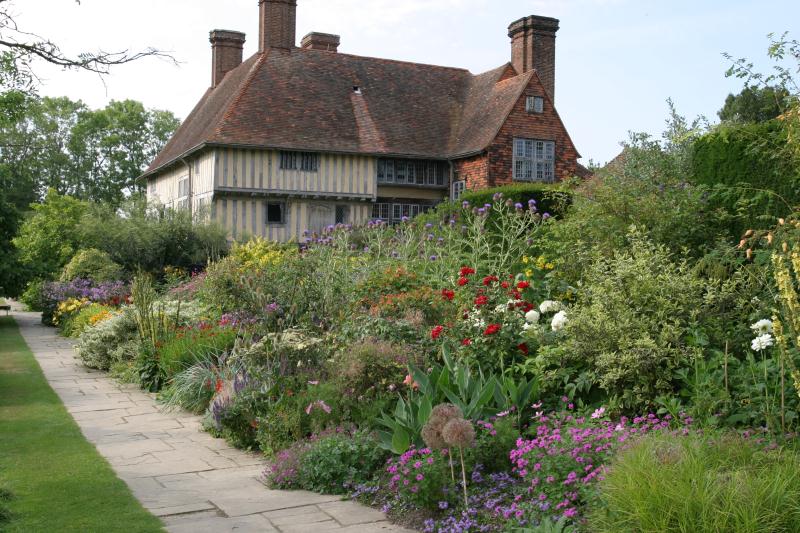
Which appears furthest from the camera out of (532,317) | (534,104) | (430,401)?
(534,104)

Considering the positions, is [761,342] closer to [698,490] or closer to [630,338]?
[630,338]

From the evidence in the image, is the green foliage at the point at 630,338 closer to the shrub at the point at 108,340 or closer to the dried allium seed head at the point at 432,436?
the dried allium seed head at the point at 432,436

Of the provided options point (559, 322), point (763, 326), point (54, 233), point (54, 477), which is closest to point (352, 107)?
point (54, 233)

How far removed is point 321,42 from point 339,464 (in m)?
26.5

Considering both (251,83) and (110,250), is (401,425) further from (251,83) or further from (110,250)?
(251,83)

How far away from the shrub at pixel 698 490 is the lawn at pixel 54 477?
2538 millimetres

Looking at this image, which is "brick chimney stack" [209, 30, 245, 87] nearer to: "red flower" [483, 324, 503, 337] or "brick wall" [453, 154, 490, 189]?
"brick wall" [453, 154, 490, 189]

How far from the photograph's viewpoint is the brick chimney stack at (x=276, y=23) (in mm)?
26922

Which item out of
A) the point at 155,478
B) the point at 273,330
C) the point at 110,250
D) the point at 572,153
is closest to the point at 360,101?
the point at 572,153

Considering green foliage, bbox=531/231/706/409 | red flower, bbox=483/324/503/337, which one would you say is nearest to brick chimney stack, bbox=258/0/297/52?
red flower, bbox=483/324/503/337

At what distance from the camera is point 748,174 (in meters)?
7.70

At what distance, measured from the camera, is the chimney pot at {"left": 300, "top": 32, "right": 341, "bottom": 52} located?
29.2 m

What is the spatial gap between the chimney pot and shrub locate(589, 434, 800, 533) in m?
27.4

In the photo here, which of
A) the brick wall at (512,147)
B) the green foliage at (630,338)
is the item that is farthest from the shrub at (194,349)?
the brick wall at (512,147)
